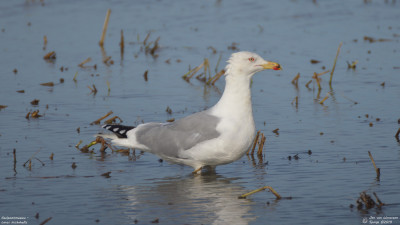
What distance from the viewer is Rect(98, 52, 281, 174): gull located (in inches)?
354

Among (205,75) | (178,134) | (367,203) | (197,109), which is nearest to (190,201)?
(178,134)

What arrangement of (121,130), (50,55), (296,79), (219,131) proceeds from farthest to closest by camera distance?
(50,55) < (296,79) < (121,130) < (219,131)

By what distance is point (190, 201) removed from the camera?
8242mm

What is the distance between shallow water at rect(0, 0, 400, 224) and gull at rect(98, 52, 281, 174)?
312 millimetres

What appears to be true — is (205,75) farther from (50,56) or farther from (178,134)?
(178,134)

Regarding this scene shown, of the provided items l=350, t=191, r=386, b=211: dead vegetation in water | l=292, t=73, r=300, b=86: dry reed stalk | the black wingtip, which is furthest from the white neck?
l=292, t=73, r=300, b=86: dry reed stalk

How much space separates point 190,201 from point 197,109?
5.12 meters

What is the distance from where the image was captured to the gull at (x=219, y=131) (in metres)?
8.99

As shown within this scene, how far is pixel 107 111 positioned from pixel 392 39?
31.8ft

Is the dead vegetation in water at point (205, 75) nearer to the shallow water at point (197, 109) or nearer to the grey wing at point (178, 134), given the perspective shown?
the shallow water at point (197, 109)

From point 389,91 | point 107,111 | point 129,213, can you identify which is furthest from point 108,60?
point 129,213

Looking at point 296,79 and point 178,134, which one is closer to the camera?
point 178,134

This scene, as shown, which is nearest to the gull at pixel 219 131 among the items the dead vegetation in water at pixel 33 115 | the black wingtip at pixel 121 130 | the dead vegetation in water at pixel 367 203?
the black wingtip at pixel 121 130

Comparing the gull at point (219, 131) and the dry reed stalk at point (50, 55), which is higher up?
the dry reed stalk at point (50, 55)
